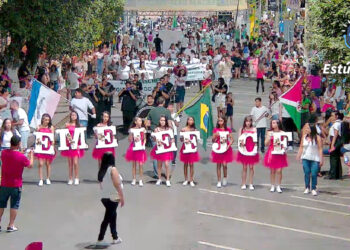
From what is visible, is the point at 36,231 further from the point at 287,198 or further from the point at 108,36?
the point at 108,36

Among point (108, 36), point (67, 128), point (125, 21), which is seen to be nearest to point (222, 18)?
point (125, 21)

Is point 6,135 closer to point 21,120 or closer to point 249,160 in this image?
point 21,120

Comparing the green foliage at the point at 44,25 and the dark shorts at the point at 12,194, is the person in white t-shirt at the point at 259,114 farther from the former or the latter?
the dark shorts at the point at 12,194

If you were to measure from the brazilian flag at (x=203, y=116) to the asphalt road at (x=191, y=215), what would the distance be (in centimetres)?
86

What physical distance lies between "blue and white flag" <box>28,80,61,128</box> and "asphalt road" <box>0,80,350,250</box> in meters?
1.08

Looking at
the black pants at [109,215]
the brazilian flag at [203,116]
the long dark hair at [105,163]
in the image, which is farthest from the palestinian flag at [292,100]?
the black pants at [109,215]

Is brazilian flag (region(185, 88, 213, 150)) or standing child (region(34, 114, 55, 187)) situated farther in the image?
brazilian flag (region(185, 88, 213, 150))

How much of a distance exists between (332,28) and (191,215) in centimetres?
662

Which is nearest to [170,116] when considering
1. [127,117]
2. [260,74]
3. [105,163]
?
[127,117]

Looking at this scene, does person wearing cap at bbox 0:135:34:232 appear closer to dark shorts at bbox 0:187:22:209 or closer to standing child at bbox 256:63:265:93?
dark shorts at bbox 0:187:22:209

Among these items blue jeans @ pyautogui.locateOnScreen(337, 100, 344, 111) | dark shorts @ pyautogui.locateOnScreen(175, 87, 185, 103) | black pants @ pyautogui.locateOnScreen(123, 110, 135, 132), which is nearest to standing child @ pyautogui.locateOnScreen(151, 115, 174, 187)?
black pants @ pyautogui.locateOnScreen(123, 110, 135, 132)

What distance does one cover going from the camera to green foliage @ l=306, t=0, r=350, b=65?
2159 centimetres

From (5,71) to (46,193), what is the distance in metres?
12.6

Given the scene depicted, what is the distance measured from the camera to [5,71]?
31.4m
